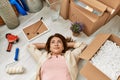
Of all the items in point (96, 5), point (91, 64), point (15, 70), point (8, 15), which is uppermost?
point (96, 5)

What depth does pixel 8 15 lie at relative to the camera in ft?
5.05

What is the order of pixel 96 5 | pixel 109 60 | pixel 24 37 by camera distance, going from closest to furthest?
pixel 109 60 → pixel 96 5 → pixel 24 37

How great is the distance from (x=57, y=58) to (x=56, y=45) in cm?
10

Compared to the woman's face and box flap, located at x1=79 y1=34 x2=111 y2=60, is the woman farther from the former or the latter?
box flap, located at x1=79 y1=34 x2=111 y2=60

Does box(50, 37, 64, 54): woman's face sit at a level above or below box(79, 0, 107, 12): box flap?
below

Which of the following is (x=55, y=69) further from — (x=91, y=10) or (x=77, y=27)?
(x=91, y=10)

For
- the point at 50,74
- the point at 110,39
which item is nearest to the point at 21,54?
the point at 50,74

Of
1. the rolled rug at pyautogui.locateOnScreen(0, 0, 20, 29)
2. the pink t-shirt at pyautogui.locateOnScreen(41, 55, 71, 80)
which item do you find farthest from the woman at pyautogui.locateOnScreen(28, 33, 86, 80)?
the rolled rug at pyautogui.locateOnScreen(0, 0, 20, 29)

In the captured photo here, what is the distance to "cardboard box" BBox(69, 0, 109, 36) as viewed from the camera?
1425mm

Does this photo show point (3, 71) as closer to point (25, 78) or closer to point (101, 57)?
point (25, 78)

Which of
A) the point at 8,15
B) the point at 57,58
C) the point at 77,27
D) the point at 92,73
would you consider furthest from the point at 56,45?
the point at 8,15

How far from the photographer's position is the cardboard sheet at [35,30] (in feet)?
5.28

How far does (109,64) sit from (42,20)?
2.47 feet

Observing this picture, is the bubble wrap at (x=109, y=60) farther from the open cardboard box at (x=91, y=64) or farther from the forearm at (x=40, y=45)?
the forearm at (x=40, y=45)
